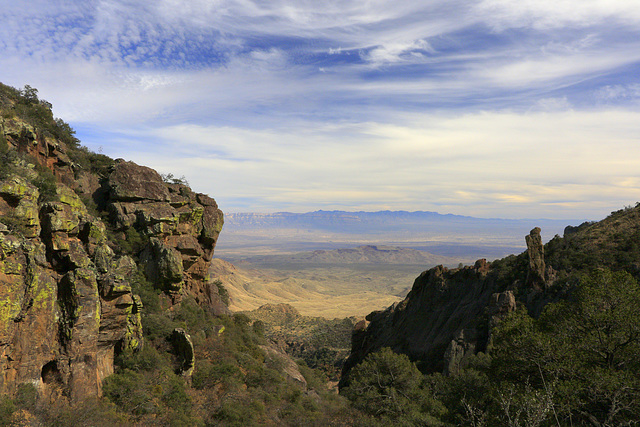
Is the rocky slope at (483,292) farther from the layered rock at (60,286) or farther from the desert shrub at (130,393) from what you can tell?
the layered rock at (60,286)

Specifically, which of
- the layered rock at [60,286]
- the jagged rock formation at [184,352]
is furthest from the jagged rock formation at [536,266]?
the layered rock at [60,286]

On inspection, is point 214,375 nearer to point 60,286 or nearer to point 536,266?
point 60,286

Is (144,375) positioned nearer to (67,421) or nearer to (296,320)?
(67,421)

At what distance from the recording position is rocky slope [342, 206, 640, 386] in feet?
109

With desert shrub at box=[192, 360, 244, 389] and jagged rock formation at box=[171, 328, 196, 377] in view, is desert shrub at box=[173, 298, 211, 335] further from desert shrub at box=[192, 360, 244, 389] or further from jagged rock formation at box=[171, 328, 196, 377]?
desert shrub at box=[192, 360, 244, 389]

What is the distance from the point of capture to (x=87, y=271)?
19.2m

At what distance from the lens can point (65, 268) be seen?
757 inches

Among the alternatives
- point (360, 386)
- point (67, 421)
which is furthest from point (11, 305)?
point (360, 386)

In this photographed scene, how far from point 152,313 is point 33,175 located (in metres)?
11.9

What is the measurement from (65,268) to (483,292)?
38.3 m

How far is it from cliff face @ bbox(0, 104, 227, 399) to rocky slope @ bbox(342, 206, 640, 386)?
85.9ft

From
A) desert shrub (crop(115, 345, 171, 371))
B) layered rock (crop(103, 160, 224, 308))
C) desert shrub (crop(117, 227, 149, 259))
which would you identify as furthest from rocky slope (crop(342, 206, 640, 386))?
desert shrub (crop(117, 227, 149, 259))

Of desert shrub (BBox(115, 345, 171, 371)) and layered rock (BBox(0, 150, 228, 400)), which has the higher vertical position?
layered rock (BBox(0, 150, 228, 400))

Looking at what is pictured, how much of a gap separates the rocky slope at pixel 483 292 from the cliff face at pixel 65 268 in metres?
26.2
